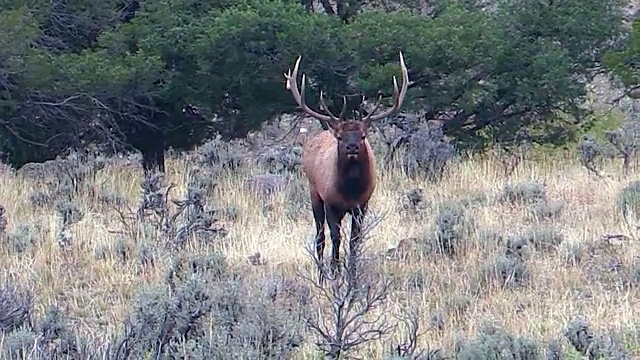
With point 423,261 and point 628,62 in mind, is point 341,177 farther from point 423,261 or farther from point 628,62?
point 628,62

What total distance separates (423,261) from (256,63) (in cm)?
585

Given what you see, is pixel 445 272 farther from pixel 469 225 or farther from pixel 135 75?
pixel 135 75

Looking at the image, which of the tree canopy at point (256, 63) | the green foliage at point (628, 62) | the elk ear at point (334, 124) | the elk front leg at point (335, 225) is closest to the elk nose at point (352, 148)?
the elk ear at point (334, 124)

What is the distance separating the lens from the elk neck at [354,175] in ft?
29.4

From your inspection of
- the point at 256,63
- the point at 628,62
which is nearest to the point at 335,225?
the point at 256,63

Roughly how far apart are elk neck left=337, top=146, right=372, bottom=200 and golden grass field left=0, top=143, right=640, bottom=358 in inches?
14.0

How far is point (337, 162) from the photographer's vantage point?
910cm

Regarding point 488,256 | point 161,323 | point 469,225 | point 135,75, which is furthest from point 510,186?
point 161,323

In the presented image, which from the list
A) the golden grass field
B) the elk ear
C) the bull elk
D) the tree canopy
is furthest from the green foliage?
the elk ear

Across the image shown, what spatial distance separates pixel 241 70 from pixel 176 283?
675 cm

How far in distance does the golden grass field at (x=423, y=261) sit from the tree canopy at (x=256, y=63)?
1.42 meters

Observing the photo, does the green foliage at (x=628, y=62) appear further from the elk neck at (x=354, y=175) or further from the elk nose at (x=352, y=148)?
the elk nose at (x=352, y=148)

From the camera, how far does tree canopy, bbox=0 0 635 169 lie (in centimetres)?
1370

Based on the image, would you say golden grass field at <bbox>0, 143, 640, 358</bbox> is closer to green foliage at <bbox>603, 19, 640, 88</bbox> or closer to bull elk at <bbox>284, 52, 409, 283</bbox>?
bull elk at <bbox>284, 52, 409, 283</bbox>
